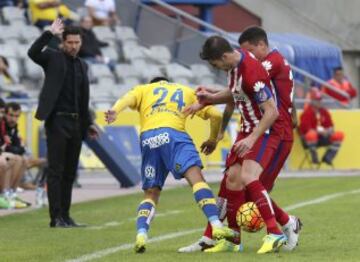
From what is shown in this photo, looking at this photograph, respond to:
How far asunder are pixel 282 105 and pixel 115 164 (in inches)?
406

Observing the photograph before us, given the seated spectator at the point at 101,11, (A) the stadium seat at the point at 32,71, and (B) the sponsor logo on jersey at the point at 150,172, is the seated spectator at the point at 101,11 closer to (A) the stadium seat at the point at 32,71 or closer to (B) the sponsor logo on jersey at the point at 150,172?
(A) the stadium seat at the point at 32,71

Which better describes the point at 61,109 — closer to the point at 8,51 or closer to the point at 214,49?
the point at 214,49

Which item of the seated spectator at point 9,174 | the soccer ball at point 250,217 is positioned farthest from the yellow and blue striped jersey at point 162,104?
the seated spectator at point 9,174

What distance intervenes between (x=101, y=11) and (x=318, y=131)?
517 cm

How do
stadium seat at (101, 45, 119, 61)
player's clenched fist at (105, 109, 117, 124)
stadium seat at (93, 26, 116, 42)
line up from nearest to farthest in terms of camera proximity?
player's clenched fist at (105, 109, 117, 124), stadium seat at (101, 45, 119, 61), stadium seat at (93, 26, 116, 42)

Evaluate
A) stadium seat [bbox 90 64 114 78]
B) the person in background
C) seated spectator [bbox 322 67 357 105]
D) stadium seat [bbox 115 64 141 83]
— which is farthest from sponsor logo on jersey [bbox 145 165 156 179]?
seated spectator [bbox 322 67 357 105]

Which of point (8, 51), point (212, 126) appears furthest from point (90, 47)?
point (212, 126)

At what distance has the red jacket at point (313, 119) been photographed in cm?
2633

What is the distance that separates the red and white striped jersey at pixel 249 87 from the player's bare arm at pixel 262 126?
59mm

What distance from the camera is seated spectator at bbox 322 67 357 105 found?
2888 centimetres

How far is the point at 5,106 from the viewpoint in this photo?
18609mm

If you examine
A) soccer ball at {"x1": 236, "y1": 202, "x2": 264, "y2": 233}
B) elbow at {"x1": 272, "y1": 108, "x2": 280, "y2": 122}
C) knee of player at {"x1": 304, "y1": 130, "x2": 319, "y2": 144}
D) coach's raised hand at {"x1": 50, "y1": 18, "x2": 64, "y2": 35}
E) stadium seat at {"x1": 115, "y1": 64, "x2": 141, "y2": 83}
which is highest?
elbow at {"x1": 272, "y1": 108, "x2": 280, "y2": 122}

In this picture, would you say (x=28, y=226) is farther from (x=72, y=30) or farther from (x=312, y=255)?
(x=312, y=255)

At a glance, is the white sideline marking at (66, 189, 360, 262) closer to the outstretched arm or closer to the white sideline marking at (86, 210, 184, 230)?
the white sideline marking at (86, 210, 184, 230)
